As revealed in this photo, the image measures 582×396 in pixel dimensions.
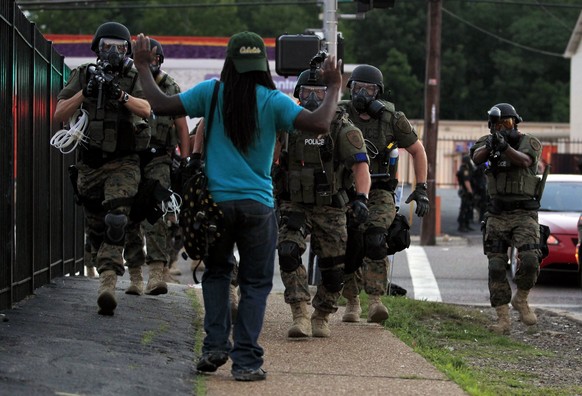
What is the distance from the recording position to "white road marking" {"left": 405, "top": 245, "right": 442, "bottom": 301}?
16781 mm

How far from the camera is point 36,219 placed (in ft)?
37.4

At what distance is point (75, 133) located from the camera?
9617 mm

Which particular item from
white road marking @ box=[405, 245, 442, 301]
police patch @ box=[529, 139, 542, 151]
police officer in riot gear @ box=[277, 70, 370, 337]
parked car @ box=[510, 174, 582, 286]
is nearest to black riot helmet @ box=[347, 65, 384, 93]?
police officer in riot gear @ box=[277, 70, 370, 337]

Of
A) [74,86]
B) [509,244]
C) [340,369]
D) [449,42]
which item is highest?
[449,42]

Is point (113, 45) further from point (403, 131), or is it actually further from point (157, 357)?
point (157, 357)

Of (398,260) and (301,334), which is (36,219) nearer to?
(301,334)

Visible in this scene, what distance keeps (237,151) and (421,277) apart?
40.8 feet

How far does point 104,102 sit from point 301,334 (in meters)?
2.24

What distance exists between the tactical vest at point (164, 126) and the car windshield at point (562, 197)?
375 inches

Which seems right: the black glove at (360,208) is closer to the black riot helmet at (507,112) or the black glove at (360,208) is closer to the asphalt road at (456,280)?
the black riot helmet at (507,112)

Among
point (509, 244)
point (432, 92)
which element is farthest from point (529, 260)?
point (432, 92)

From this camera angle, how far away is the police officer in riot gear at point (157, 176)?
10398 mm

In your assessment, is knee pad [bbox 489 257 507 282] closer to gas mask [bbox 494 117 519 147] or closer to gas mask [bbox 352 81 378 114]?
gas mask [bbox 494 117 519 147]

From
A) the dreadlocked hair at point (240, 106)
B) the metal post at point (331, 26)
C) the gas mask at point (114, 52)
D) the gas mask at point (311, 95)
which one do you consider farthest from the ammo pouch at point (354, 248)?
the metal post at point (331, 26)
